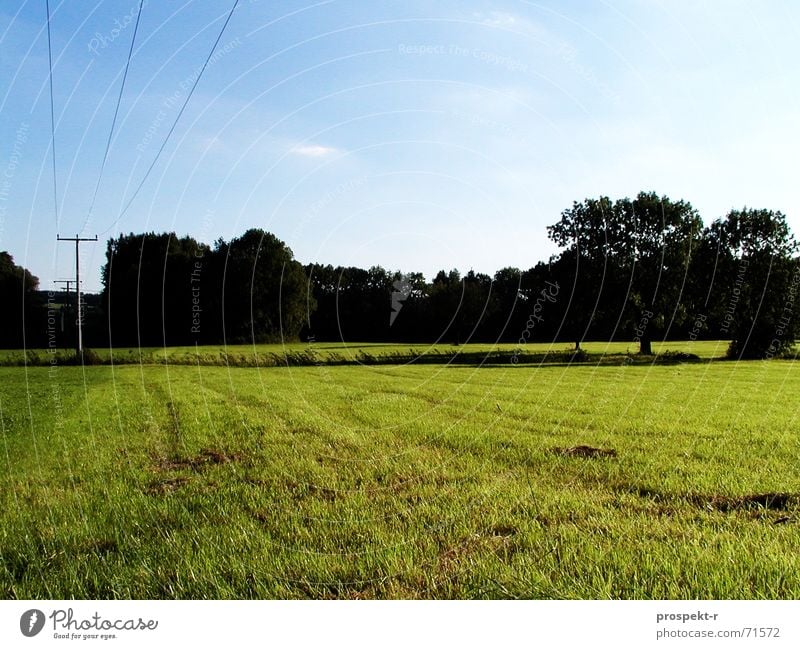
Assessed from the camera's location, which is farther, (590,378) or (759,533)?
(590,378)

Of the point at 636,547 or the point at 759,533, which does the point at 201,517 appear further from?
the point at 759,533

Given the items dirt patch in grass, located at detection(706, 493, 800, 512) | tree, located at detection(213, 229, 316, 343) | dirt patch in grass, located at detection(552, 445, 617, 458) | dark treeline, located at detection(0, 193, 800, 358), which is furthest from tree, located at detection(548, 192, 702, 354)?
dirt patch in grass, located at detection(706, 493, 800, 512)

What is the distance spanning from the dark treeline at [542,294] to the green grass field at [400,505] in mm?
8283

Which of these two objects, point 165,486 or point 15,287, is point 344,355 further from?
point 165,486

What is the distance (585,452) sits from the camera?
7918 millimetres

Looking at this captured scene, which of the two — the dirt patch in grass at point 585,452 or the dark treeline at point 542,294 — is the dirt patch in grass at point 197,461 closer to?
the dirt patch in grass at point 585,452

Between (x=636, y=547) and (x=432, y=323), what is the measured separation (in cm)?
2777

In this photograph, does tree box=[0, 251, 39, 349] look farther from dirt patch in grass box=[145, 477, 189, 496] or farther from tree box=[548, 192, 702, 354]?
tree box=[548, 192, 702, 354]

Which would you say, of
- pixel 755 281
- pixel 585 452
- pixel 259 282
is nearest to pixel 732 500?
pixel 585 452

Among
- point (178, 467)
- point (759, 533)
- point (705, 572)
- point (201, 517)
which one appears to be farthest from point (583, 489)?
point (178, 467)

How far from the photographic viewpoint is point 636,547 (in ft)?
14.0

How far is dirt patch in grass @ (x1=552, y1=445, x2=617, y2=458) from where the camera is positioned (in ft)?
25.3

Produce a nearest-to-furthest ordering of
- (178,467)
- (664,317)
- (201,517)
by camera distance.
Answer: (201,517) < (178,467) < (664,317)

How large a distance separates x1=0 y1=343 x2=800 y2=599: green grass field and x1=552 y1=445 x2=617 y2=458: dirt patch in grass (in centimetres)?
11
